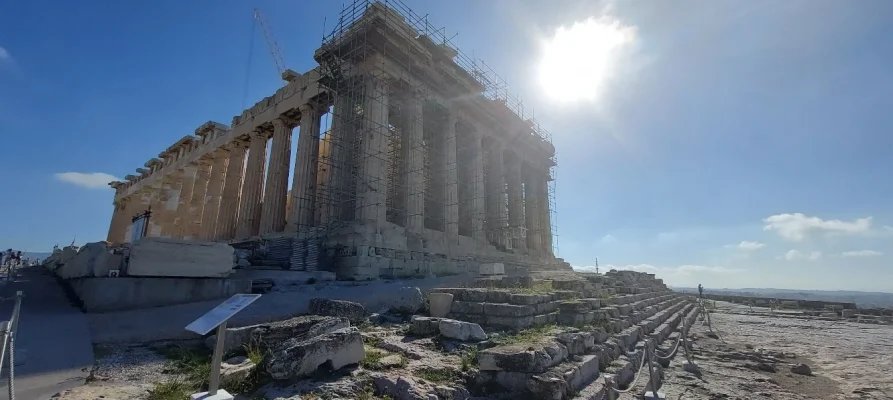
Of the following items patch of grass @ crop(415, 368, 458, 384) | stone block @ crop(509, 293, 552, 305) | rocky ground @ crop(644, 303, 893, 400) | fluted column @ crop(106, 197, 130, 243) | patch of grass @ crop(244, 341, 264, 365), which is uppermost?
fluted column @ crop(106, 197, 130, 243)

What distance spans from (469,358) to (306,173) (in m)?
19.1

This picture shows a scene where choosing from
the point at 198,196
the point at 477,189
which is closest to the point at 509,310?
the point at 477,189

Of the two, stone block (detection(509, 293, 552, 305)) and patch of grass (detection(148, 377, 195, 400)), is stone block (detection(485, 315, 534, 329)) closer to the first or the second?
stone block (detection(509, 293, 552, 305))

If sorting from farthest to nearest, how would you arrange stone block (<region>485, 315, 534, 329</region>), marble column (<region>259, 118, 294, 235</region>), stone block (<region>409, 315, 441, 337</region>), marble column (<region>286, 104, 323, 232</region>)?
marble column (<region>259, 118, 294, 235</region>)
marble column (<region>286, 104, 323, 232</region>)
stone block (<region>485, 315, 534, 329</region>)
stone block (<region>409, 315, 441, 337</region>)

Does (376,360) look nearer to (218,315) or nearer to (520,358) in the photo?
(520,358)

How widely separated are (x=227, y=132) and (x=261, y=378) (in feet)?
101

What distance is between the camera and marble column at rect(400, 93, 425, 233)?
72.0 ft

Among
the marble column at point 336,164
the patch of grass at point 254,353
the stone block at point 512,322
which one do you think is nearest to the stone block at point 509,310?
the stone block at point 512,322

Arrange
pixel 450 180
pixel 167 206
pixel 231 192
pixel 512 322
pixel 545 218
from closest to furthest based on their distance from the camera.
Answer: pixel 512 322 < pixel 450 180 < pixel 231 192 < pixel 167 206 < pixel 545 218

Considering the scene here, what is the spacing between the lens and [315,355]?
473 cm

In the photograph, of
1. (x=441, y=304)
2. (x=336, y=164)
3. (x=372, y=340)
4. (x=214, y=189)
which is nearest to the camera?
(x=372, y=340)

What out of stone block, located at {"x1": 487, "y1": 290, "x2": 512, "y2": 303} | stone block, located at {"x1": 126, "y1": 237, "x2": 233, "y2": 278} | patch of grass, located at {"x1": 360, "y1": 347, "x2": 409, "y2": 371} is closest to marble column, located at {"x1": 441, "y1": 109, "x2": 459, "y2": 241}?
stone block, located at {"x1": 126, "y1": 237, "x2": 233, "y2": 278}

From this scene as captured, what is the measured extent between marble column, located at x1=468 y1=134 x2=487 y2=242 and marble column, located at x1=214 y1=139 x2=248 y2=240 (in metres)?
16.2

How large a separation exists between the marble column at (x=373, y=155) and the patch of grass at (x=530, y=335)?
1293 cm
